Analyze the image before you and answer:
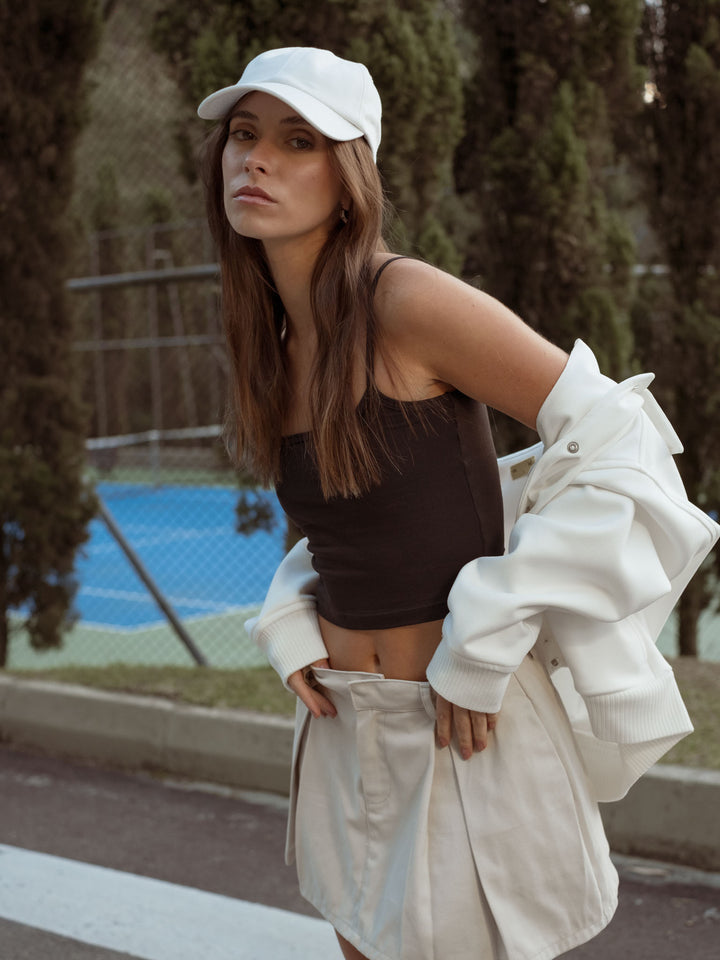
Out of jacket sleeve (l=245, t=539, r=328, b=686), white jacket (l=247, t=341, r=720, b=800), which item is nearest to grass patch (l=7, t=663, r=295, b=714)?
jacket sleeve (l=245, t=539, r=328, b=686)

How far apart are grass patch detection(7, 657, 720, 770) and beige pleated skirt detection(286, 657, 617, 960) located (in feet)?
7.19

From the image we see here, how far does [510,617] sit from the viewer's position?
179cm

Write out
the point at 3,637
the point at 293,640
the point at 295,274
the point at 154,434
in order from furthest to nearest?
the point at 154,434, the point at 3,637, the point at 293,640, the point at 295,274

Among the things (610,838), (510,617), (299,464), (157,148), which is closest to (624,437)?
(510,617)

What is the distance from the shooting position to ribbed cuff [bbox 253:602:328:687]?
2.19 metres

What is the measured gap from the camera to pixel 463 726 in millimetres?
1920

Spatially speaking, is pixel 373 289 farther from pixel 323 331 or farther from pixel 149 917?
pixel 149 917

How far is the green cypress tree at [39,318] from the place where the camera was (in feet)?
22.1

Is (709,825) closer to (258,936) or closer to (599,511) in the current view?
(258,936)

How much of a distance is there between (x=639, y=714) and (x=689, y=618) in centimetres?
513

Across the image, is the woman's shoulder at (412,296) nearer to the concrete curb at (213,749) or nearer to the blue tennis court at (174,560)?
the concrete curb at (213,749)

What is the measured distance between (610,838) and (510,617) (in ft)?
8.01

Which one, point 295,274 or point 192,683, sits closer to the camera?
point 295,274

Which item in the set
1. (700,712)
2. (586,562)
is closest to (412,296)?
(586,562)
